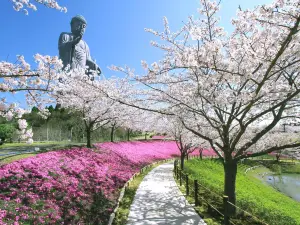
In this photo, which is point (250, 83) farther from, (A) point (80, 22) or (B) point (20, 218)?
(A) point (80, 22)

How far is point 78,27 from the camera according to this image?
184 feet

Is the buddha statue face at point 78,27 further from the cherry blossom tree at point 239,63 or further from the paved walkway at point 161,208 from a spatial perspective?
the cherry blossom tree at point 239,63

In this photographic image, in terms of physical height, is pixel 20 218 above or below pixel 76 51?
below

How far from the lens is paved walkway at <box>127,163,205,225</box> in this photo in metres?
8.77

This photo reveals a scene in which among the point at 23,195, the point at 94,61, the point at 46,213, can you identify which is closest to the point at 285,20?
the point at 46,213

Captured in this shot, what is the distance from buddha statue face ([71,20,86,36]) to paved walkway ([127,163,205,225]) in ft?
160

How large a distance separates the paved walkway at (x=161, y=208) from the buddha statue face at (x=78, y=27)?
4865 cm

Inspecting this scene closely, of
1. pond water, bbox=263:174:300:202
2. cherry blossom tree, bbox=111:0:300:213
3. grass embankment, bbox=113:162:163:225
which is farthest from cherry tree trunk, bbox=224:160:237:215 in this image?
pond water, bbox=263:174:300:202

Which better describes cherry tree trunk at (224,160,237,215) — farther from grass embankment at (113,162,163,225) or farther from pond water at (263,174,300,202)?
pond water at (263,174,300,202)

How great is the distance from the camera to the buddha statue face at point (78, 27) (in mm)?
55656

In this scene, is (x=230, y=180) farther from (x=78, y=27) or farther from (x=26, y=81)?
(x=78, y=27)

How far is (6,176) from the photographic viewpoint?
9422 millimetres

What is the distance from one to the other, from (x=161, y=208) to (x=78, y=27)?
5337 centimetres

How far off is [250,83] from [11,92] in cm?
749
